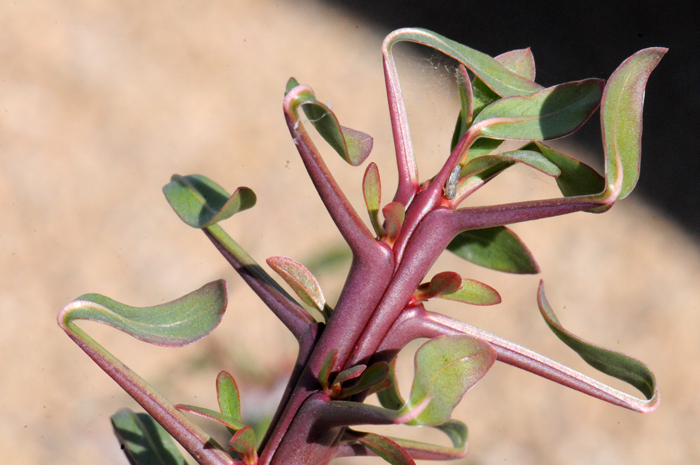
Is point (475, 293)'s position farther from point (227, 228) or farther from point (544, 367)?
point (227, 228)

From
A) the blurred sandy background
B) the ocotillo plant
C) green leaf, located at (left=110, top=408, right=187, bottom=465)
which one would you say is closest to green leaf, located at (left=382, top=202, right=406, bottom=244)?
the ocotillo plant

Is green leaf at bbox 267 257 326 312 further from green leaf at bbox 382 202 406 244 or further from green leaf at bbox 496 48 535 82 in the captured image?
green leaf at bbox 496 48 535 82

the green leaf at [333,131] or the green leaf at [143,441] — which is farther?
the green leaf at [143,441]

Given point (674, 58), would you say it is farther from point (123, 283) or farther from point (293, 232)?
point (123, 283)

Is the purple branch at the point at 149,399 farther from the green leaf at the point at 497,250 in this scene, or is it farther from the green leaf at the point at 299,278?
the green leaf at the point at 497,250

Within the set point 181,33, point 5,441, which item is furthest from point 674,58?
point 5,441

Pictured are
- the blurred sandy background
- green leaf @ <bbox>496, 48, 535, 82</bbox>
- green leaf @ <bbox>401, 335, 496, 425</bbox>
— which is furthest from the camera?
the blurred sandy background

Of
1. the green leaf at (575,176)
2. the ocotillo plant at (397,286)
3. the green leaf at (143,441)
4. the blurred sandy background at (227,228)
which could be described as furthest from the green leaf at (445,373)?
the blurred sandy background at (227,228)
